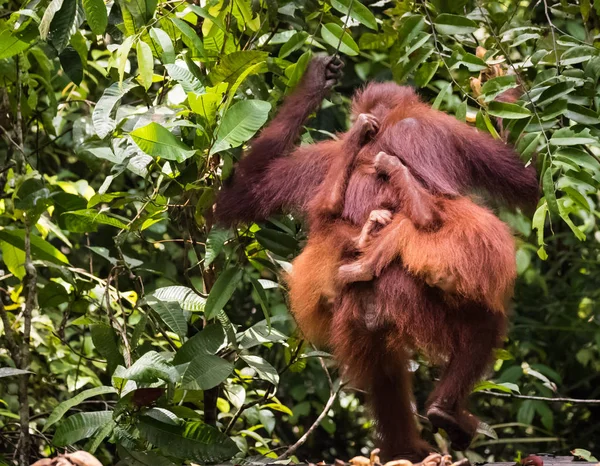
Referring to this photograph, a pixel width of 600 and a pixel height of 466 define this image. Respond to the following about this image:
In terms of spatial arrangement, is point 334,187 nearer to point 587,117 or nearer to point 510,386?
point 587,117

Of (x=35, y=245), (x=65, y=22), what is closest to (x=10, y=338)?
(x=35, y=245)

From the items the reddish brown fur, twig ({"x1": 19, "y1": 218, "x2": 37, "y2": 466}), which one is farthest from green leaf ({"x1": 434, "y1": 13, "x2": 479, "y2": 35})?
twig ({"x1": 19, "y1": 218, "x2": 37, "y2": 466})

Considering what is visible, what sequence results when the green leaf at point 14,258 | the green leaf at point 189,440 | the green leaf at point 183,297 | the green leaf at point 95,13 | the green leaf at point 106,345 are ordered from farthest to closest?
the green leaf at point 14,258 → the green leaf at point 183,297 → the green leaf at point 106,345 → the green leaf at point 189,440 → the green leaf at point 95,13

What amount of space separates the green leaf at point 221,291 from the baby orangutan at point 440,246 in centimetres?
44

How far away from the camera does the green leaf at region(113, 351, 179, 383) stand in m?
2.45

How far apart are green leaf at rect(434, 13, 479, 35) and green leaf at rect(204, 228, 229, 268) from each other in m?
0.94

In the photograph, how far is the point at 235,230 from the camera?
2.97 meters

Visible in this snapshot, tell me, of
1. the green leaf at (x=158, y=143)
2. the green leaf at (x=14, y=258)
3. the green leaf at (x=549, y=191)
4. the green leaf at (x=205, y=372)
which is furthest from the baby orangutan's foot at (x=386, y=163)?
the green leaf at (x=14, y=258)

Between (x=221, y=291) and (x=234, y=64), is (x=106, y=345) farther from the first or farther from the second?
(x=234, y=64)

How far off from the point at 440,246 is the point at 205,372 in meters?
0.82

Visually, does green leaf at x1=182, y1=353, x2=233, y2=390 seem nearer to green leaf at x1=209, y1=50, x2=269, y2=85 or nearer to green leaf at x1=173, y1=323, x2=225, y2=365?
green leaf at x1=173, y1=323, x2=225, y2=365

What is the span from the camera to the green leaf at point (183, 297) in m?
3.02

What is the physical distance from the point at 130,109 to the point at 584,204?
57.5 inches

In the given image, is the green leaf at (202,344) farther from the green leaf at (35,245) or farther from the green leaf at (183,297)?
the green leaf at (35,245)
